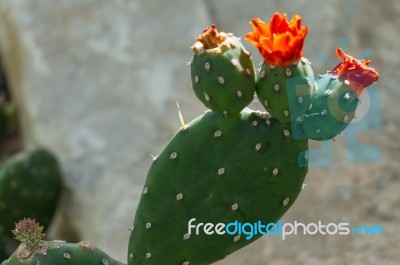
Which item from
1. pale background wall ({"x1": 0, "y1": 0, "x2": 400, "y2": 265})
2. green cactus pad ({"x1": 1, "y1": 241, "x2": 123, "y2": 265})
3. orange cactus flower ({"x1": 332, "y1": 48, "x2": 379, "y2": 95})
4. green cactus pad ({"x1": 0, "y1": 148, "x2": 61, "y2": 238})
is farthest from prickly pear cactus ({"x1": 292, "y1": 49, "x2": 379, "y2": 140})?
green cactus pad ({"x1": 0, "y1": 148, "x2": 61, "y2": 238})

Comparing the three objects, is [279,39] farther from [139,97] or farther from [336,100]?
[139,97]

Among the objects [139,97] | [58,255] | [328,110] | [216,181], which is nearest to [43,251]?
[58,255]

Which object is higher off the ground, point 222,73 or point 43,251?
point 222,73

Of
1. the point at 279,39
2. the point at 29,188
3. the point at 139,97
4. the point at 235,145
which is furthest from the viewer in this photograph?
the point at 139,97

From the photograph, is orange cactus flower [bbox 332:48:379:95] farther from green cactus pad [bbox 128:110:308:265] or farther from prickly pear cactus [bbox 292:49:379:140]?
green cactus pad [bbox 128:110:308:265]

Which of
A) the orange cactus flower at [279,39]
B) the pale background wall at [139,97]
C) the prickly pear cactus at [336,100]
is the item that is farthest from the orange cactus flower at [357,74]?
the pale background wall at [139,97]

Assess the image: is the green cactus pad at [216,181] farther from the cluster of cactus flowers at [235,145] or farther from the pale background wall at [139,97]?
the pale background wall at [139,97]
